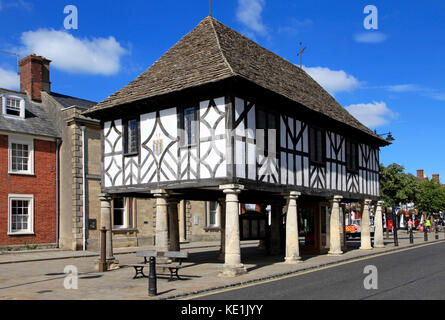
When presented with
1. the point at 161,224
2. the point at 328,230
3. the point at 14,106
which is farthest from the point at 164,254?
the point at 14,106

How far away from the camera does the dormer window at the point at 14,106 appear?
84.2ft

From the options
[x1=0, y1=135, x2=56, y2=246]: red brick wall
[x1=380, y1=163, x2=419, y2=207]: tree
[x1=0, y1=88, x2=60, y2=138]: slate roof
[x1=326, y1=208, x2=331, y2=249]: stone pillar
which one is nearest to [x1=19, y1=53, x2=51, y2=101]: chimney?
[x1=0, y1=88, x2=60, y2=138]: slate roof

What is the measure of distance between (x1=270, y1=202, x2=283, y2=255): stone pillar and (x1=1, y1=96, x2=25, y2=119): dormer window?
15.0 metres

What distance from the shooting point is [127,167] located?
693 inches

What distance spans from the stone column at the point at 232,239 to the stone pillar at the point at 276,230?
854 centimetres

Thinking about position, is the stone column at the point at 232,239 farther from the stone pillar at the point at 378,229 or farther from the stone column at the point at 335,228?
the stone pillar at the point at 378,229

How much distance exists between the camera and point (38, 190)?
2570cm

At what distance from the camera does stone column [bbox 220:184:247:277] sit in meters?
13.9

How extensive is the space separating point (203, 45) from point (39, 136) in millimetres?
13126

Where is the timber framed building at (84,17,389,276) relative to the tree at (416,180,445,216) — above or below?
above

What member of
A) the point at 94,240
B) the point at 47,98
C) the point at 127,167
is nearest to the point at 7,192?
the point at 94,240

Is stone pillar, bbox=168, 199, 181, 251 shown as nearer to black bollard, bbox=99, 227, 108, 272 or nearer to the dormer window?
black bollard, bbox=99, 227, 108, 272

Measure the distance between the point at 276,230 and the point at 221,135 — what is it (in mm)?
9483

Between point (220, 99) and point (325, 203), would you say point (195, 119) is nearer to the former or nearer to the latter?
point (220, 99)
